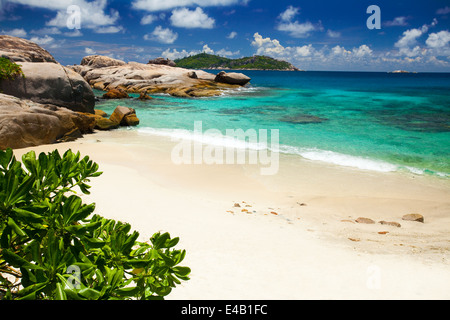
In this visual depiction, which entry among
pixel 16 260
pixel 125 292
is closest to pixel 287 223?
pixel 125 292

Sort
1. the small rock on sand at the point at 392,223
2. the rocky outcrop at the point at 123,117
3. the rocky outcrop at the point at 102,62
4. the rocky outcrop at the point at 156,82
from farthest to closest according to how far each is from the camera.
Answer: the rocky outcrop at the point at 102,62
the rocky outcrop at the point at 156,82
the rocky outcrop at the point at 123,117
the small rock on sand at the point at 392,223

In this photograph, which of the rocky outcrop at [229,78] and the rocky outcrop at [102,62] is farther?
the rocky outcrop at [102,62]

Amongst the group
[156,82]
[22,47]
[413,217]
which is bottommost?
[413,217]

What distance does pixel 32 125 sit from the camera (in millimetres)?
11148

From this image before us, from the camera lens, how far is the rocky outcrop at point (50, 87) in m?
14.9

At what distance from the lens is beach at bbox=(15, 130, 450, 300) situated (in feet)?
10.9

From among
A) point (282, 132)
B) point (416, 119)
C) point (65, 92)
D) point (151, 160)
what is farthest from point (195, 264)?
point (416, 119)

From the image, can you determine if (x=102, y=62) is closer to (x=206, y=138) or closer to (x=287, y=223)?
(x=206, y=138)

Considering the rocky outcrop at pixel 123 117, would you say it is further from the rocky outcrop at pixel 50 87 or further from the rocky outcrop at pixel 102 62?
the rocky outcrop at pixel 102 62

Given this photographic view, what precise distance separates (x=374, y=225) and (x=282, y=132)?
11398 millimetres

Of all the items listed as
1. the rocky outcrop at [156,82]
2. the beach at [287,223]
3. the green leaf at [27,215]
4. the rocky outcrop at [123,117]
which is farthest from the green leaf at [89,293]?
the rocky outcrop at [156,82]

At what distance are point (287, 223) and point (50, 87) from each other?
14.9 m

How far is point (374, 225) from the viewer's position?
6219 mm

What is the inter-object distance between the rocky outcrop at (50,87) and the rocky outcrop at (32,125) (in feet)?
9.26
